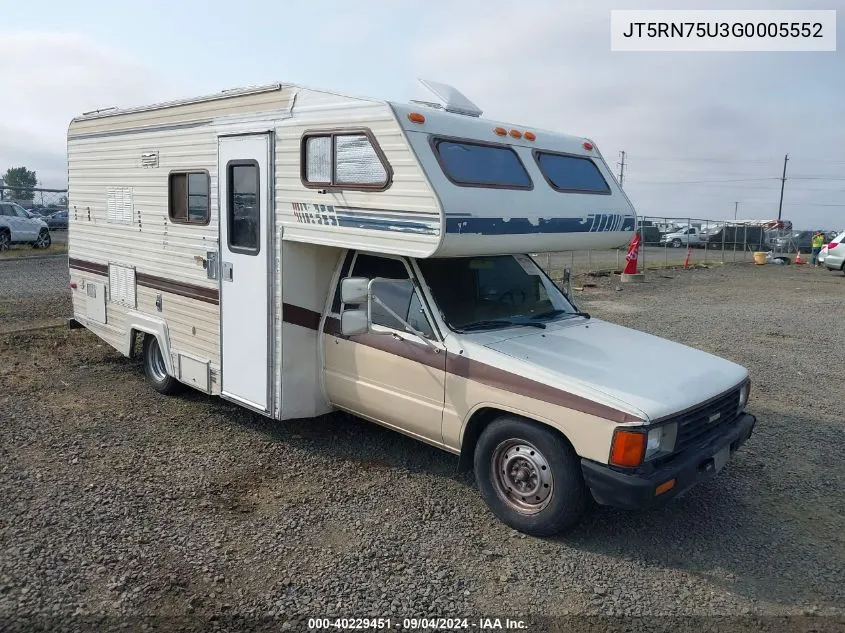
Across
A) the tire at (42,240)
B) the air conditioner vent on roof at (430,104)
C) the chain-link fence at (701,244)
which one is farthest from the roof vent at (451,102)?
the tire at (42,240)

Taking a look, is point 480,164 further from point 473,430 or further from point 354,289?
point 473,430

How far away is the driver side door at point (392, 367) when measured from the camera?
4.92 metres

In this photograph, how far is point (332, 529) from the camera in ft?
15.0

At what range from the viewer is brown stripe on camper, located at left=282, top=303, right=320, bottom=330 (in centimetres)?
559

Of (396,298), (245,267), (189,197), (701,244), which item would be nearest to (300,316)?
(245,267)

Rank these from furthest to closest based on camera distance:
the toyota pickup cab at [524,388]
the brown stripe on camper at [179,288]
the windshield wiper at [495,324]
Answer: the brown stripe on camper at [179,288], the windshield wiper at [495,324], the toyota pickup cab at [524,388]

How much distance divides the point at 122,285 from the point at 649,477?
5.60 m

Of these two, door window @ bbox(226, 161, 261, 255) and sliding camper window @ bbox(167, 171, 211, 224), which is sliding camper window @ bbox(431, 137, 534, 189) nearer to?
door window @ bbox(226, 161, 261, 255)

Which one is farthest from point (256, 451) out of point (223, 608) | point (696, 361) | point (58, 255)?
point (58, 255)

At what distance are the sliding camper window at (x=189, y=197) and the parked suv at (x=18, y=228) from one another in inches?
A: 682

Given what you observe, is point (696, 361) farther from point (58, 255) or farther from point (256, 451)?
point (58, 255)

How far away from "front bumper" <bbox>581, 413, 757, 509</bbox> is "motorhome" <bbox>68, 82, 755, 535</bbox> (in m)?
0.02

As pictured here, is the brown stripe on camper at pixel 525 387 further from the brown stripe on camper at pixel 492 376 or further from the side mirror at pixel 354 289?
the side mirror at pixel 354 289

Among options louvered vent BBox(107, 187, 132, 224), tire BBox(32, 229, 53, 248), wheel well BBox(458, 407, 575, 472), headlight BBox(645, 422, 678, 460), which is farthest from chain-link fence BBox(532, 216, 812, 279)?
headlight BBox(645, 422, 678, 460)
